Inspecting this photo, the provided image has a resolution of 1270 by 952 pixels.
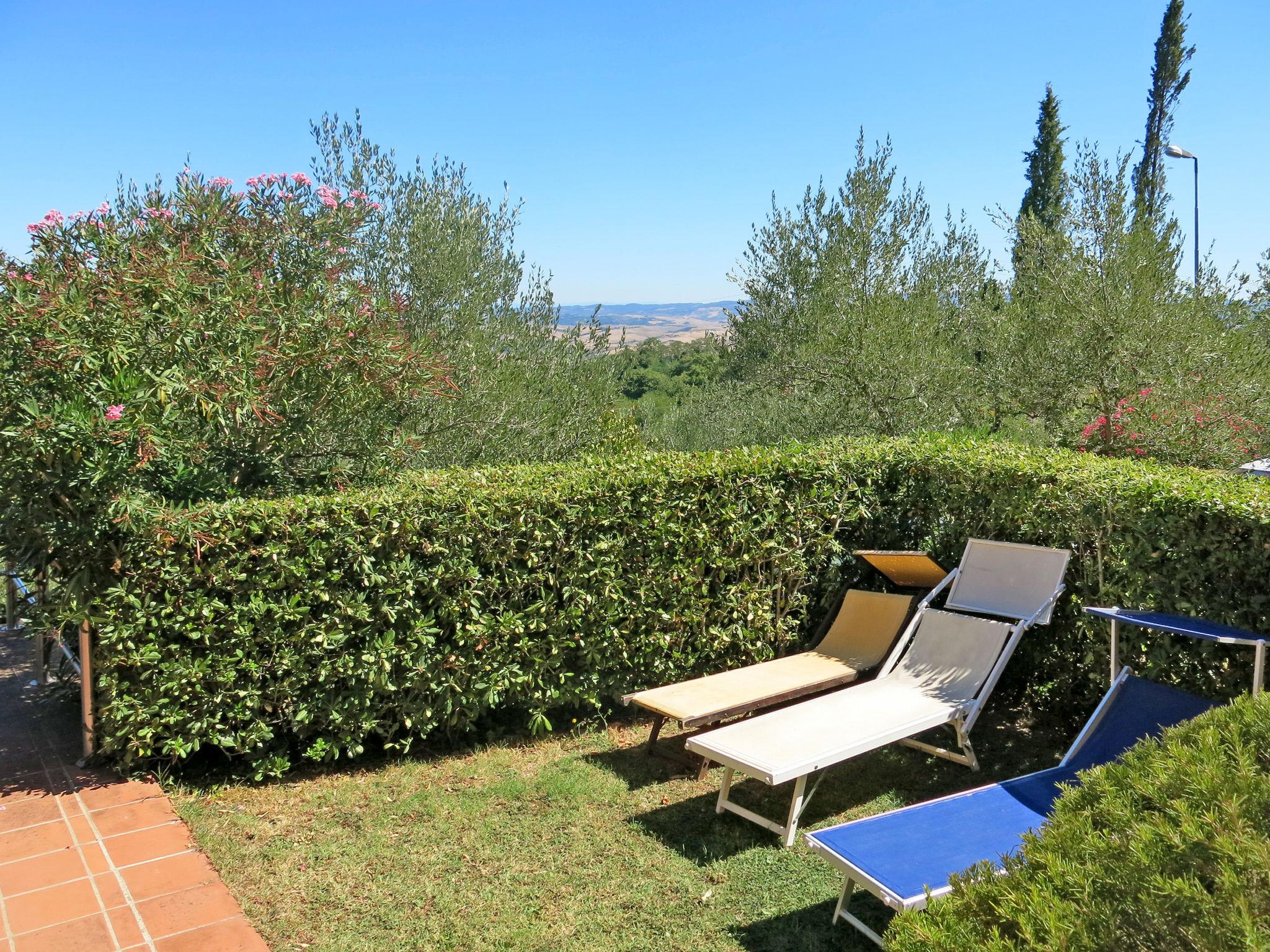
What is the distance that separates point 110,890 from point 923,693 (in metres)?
4.43

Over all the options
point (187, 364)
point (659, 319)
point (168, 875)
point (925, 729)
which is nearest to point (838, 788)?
point (925, 729)

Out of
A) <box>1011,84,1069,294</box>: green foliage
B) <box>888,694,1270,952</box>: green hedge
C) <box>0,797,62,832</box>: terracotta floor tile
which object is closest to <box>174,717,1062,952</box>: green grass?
<box>0,797,62,832</box>: terracotta floor tile

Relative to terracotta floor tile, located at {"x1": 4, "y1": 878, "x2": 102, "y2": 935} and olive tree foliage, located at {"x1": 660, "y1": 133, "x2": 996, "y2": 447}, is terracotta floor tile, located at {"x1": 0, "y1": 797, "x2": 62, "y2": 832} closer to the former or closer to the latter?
terracotta floor tile, located at {"x1": 4, "y1": 878, "x2": 102, "y2": 935}

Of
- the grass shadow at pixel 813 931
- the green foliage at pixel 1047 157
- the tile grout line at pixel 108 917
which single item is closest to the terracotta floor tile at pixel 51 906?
the tile grout line at pixel 108 917

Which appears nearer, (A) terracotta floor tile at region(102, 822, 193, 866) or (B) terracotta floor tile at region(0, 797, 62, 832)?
(A) terracotta floor tile at region(102, 822, 193, 866)

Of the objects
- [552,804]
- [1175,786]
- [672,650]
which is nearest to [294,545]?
[552,804]

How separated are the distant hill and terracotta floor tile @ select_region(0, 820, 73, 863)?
7.36 metres

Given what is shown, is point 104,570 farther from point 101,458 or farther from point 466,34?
point 466,34

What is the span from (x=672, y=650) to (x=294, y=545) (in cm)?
265

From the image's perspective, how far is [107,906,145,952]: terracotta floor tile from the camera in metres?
3.47

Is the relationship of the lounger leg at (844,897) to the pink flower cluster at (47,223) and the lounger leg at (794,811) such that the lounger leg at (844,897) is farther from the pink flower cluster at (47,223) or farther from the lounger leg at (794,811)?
the pink flower cluster at (47,223)

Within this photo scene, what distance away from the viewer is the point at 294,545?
15.7 ft

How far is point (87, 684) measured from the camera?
474cm

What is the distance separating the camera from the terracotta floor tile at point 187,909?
3.59 meters
